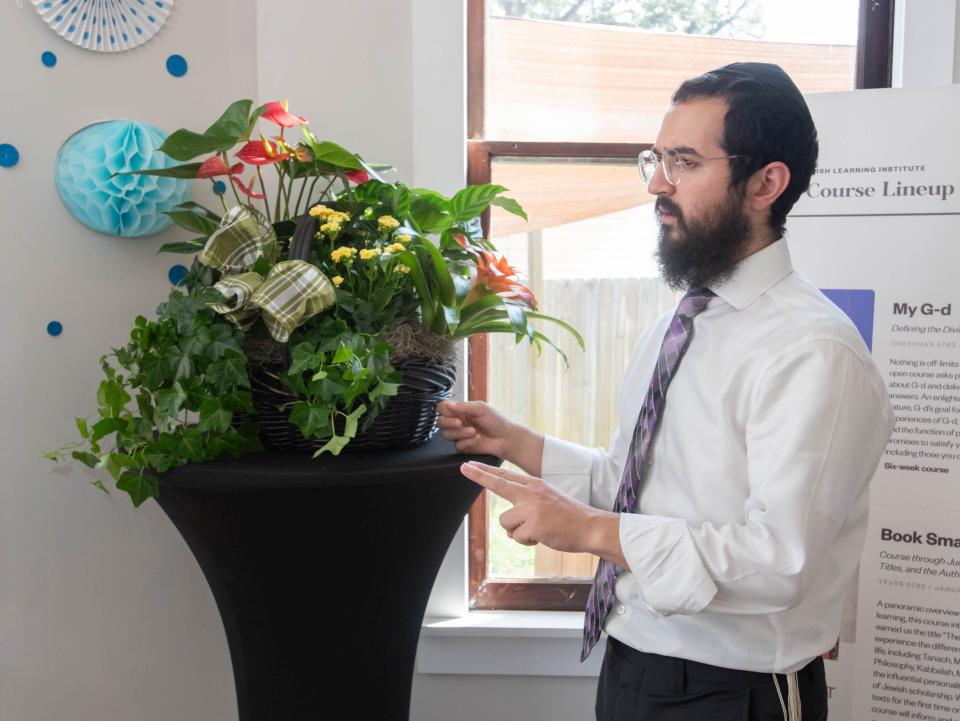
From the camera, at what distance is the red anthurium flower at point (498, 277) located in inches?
57.2

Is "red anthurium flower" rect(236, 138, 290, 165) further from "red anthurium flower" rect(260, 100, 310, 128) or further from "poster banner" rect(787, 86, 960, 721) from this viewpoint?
"poster banner" rect(787, 86, 960, 721)

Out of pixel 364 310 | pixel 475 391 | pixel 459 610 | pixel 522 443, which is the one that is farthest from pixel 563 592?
pixel 364 310

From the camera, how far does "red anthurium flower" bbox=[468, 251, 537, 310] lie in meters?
1.45

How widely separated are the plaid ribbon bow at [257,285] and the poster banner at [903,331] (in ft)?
3.55

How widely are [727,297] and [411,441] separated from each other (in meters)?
0.56

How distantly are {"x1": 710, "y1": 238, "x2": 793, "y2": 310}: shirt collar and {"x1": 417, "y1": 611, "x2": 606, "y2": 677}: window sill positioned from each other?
1088 mm

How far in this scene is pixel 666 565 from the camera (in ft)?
3.50

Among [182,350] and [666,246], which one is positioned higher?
[666,246]

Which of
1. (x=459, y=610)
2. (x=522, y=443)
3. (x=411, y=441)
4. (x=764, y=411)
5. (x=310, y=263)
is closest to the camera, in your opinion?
(x=764, y=411)

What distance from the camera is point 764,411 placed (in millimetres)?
1095

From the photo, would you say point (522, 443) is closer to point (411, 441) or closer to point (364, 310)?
point (411, 441)

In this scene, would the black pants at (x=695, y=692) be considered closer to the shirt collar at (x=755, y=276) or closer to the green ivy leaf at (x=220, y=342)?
the shirt collar at (x=755, y=276)

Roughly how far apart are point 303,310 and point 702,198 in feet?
1.95

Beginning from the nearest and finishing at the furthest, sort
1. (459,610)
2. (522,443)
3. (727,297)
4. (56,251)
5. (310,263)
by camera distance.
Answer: (727,297) → (310,263) → (522,443) → (56,251) → (459,610)
